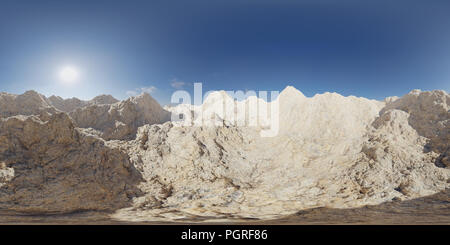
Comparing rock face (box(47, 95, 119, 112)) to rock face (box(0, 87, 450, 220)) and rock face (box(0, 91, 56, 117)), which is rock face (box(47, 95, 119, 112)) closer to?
rock face (box(0, 87, 450, 220))

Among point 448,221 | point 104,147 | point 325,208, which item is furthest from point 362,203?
point 104,147

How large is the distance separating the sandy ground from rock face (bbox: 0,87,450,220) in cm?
34

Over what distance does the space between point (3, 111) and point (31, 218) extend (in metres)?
6.34

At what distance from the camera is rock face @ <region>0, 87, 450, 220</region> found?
324 inches

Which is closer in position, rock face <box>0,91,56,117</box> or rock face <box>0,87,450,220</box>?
rock face <box>0,87,450,220</box>

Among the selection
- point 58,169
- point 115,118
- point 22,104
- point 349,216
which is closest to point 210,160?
point 115,118

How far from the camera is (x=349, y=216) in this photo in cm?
725

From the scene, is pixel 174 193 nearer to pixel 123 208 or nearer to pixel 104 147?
pixel 123 208

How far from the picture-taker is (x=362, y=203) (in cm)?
809

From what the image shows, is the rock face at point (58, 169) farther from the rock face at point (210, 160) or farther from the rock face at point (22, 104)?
the rock face at point (22, 104)

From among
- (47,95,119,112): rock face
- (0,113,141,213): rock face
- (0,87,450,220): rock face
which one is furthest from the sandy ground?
(47,95,119,112): rock face

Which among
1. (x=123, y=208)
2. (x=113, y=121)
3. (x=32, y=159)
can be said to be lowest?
(x=123, y=208)

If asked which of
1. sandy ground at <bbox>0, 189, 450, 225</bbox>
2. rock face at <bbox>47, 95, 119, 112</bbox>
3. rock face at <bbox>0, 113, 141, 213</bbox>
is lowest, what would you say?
sandy ground at <bbox>0, 189, 450, 225</bbox>

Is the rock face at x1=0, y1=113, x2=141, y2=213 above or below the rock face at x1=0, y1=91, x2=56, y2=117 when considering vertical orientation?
below
